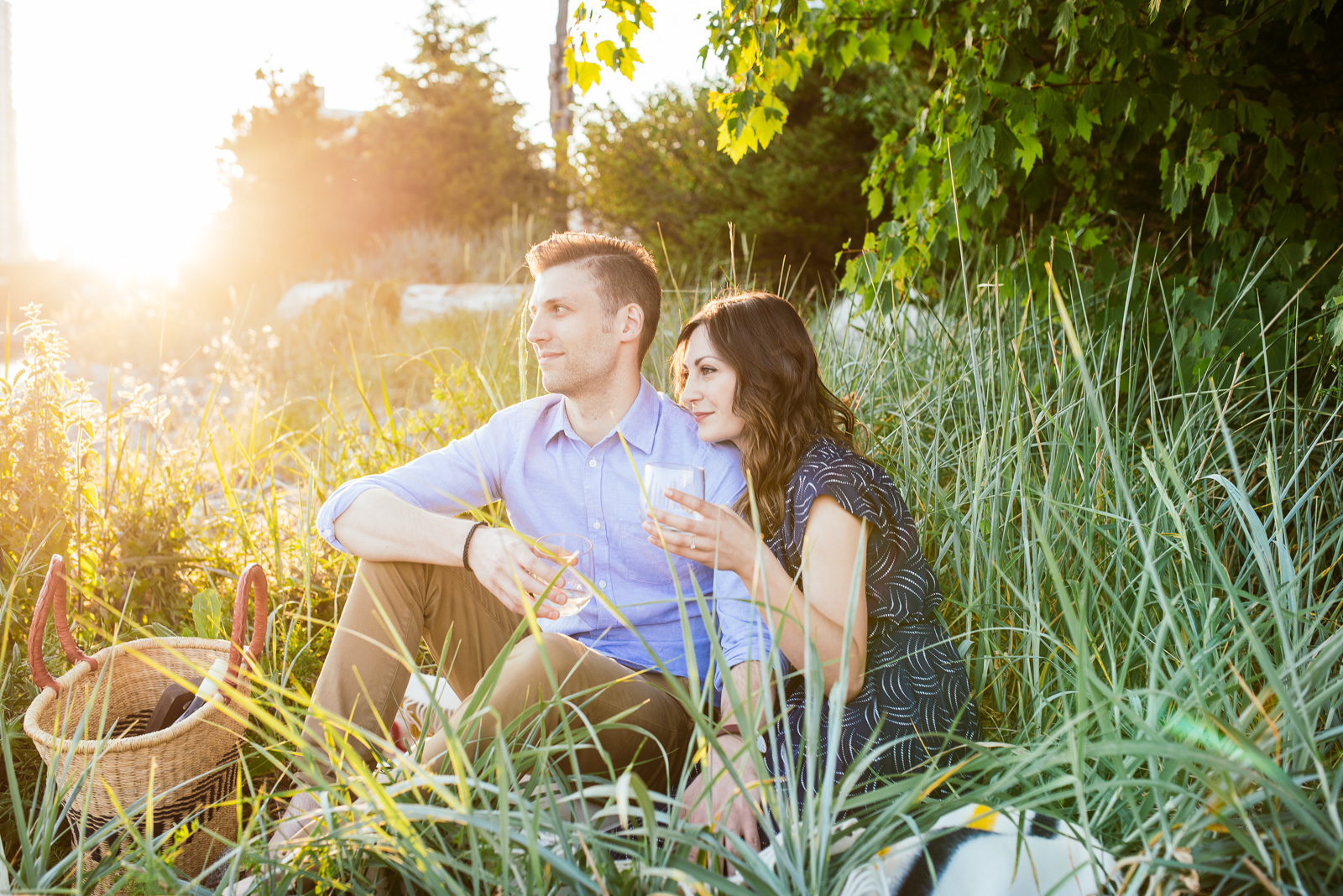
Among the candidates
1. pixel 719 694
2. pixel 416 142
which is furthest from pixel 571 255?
pixel 416 142

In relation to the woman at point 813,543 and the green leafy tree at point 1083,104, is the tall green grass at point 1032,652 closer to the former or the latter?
the woman at point 813,543

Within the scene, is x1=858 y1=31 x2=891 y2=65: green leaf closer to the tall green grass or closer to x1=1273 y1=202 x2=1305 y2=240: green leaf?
the tall green grass

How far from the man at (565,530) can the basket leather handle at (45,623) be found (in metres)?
0.57

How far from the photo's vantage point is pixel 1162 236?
13.6 feet

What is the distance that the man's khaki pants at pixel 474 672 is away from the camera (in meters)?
1.78

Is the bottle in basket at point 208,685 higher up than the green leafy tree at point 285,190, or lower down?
lower down

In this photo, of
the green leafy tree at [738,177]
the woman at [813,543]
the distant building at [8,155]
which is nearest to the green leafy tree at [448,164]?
the green leafy tree at [738,177]

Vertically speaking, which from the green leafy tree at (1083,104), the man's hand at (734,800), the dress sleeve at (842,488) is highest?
the green leafy tree at (1083,104)

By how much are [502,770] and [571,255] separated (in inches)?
70.2

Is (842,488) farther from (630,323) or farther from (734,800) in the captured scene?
(630,323)

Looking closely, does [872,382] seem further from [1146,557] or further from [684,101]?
[684,101]

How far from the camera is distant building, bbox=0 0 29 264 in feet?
185

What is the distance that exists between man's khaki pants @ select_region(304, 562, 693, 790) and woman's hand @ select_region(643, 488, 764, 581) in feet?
1.07

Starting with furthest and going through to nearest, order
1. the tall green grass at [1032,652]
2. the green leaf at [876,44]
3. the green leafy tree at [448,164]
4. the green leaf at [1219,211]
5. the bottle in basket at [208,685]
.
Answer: the green leafy tree at [448,164] < the green leaf at [876,44] < the green leaf at [1219,211] < the bottle in basket at [208,685] < the tall green grass at [1032,652]
